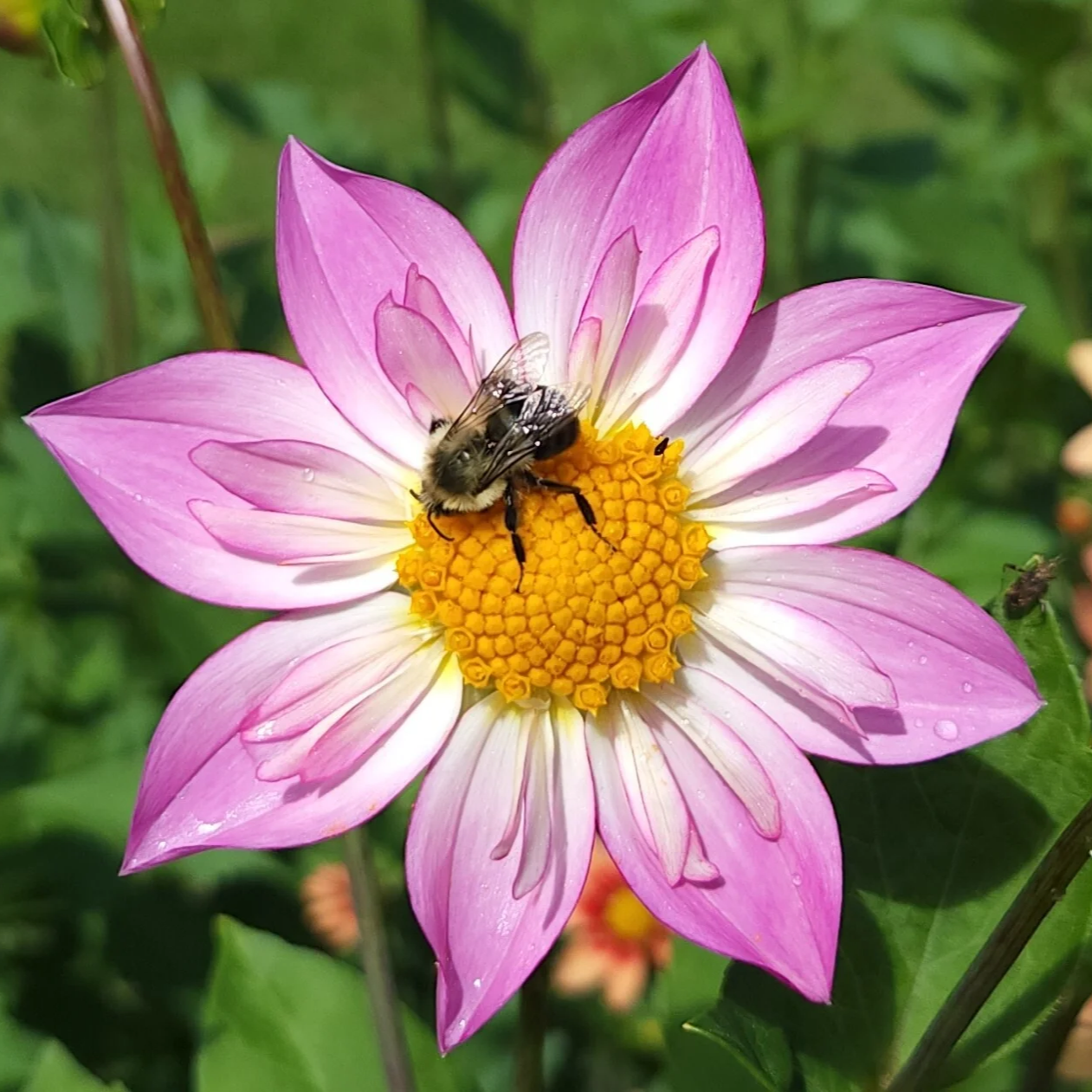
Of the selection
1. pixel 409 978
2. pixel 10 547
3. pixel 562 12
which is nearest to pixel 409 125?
pixel 562 12

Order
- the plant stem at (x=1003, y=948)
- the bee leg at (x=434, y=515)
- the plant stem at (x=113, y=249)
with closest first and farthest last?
the plant stem at (x=1003, y=948) → the bee leg at (x=434, y=515) → the plant stem at (x=113, y=249)

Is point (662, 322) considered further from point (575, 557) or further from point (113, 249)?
point (113, 249)

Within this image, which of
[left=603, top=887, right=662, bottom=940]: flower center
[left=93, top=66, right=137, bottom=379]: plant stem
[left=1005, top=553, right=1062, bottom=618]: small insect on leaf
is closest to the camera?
[left=1005, top=553, right=1062, bottom=618]: small insect on leaf

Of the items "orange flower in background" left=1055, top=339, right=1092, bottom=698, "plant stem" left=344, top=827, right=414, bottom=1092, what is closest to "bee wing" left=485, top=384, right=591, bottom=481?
"plant stem" left=344, top=827, right=414, bottom=1092

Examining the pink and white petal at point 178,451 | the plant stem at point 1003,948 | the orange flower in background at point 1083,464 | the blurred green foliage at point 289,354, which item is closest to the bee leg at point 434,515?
the pink and white petal at point 178,451

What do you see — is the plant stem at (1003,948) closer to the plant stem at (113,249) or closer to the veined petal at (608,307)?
the veined petal at (608,307)

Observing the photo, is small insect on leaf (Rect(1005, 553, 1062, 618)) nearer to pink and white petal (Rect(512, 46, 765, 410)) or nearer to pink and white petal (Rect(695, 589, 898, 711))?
pink and white petal (Rect(695, 589, 898, 711))

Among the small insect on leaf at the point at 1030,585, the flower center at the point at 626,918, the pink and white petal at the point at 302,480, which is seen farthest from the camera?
the flower center at the point at 626,918
